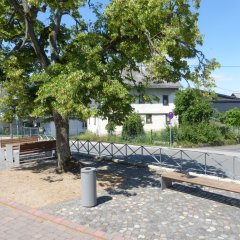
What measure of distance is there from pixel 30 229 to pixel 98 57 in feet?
18.0

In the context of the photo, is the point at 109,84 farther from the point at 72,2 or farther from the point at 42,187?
the point at 42,187

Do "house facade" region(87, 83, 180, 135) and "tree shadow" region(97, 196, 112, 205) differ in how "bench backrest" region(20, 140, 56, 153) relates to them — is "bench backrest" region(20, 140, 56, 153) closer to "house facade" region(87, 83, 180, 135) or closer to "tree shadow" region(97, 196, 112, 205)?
"tree shadow" region(97, 196, 112, 205)

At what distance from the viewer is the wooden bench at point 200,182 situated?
31.5ft

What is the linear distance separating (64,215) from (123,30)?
5.97 m

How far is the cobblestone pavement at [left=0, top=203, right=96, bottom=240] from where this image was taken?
766 cm

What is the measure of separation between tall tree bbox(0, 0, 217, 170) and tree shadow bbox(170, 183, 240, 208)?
9.54 ft

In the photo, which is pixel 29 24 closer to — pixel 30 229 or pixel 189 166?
pixel 30 229

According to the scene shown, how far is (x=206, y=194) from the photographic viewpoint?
10.9m

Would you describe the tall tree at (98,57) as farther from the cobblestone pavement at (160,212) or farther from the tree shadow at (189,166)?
the tree shadow at (189,166)

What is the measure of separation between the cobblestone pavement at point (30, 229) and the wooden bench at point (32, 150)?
7382mm

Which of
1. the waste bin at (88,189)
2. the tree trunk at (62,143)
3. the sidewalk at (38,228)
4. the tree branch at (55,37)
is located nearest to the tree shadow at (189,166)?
the tree trunk at (62,143)

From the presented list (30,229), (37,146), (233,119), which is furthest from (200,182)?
(233,119)

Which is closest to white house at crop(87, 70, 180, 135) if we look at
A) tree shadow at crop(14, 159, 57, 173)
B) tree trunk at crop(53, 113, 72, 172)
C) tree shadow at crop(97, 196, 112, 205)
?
tree shadow at crop(14, 159, 57, 173)

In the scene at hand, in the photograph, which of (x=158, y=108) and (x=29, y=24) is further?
(x=158, y=108)
